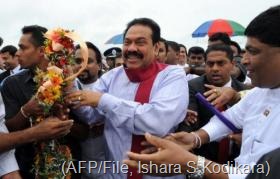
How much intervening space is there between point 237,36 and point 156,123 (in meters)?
8.07

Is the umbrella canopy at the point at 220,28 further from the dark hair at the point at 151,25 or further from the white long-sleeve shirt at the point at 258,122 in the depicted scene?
the white long-sleeve shirt at the point at 258,122

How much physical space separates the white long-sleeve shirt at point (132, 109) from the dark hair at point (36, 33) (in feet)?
2.65

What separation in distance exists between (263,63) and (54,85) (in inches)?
54.4

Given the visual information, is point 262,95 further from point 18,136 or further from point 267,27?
point 18,136

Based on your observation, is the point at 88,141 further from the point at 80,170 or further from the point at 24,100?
the point at 24,100

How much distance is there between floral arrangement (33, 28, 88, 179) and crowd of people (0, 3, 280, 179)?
108 millimetres

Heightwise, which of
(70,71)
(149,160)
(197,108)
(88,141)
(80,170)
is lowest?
(80,170)

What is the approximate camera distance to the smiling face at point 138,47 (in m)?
3.15

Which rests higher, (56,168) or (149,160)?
(149,160)

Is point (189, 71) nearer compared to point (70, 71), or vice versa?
point (70, 71)

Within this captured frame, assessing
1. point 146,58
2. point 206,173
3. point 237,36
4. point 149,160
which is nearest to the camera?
point 149,160

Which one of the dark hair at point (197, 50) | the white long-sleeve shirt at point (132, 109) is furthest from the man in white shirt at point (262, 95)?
the dark hair at point (197, 50)

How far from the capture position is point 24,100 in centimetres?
334

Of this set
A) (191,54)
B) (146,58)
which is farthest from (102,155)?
(191,54)
